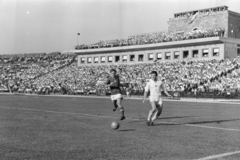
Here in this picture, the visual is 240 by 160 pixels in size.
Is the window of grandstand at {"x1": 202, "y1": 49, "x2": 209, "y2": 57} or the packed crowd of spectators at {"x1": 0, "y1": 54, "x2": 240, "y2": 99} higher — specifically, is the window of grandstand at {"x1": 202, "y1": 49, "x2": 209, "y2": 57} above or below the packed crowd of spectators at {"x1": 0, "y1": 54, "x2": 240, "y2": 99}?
above

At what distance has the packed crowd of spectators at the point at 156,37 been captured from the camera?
5584 cm

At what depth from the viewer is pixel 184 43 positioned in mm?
57688

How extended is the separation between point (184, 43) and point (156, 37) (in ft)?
25.9

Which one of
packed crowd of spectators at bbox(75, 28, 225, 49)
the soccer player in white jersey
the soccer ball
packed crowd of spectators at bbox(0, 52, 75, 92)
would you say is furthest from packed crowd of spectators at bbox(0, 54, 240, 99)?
the soccer ball

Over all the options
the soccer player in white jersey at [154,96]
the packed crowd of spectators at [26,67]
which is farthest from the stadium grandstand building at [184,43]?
the soccer player in white jersey at [154,96]

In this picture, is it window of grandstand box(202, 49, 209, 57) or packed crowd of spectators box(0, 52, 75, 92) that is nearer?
window of grandstand box(202, 49, 209, 57)

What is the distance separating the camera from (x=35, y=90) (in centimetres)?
6069

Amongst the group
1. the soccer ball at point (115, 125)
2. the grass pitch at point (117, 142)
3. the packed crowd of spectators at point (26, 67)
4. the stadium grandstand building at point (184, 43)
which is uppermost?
the stadium grandstand building at point (184, 43)

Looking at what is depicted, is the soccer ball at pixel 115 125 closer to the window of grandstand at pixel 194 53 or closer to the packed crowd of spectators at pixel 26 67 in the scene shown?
the window of grandstand at pixel 194 53

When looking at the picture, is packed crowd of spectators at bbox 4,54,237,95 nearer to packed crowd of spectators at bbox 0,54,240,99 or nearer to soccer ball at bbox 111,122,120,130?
packed crowd of spectators at bbox 0,54,240,99

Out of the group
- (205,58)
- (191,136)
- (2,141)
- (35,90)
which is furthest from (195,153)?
(35,90)

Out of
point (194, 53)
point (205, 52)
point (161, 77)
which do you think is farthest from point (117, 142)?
point (194, 53)

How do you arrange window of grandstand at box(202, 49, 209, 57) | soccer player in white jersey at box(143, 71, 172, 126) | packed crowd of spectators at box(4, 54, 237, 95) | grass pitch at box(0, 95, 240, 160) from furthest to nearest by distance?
window of grandstand at box(202, 49, 209, 57) < packed crowd of spectators at box(4, 54, 237, 95) < soccer player in white jersey at box(143, 71, 172, 126) < grass pitch at box(0, 95, 240, 160)

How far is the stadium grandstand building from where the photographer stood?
5566 centimetres
